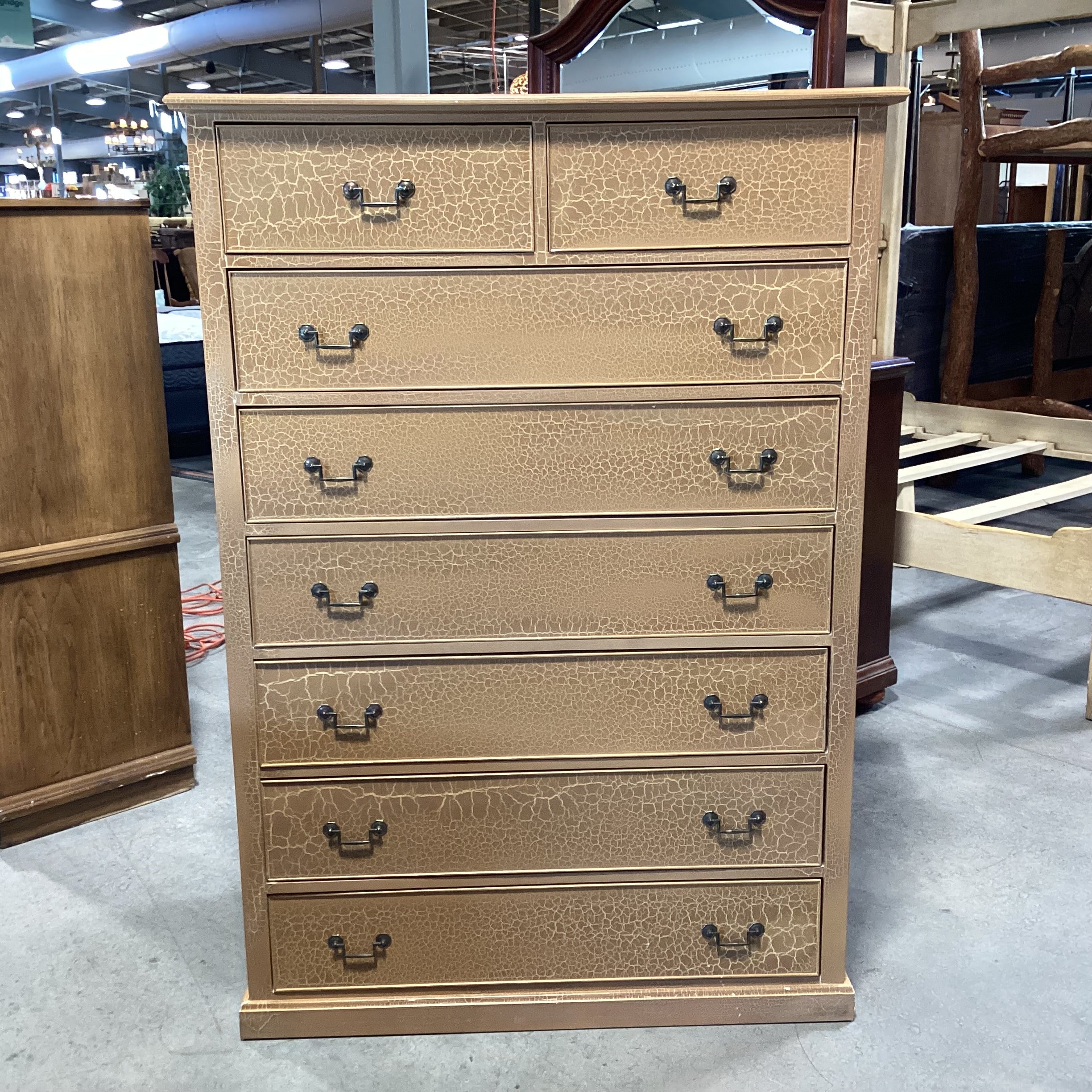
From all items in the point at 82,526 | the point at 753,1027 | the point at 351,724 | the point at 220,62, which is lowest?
the point at 753,1027

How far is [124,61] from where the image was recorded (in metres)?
11.3

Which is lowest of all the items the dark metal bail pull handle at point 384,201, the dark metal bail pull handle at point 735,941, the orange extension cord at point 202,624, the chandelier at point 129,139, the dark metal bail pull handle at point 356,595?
the orange extension cord at point 202,624

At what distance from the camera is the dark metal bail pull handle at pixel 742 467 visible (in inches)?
56.8

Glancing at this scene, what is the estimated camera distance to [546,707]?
5.02 ft

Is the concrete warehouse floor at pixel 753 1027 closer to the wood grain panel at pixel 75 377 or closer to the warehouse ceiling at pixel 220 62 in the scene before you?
the wood grain panel at pixel 75 377

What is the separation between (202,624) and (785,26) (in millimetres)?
2518

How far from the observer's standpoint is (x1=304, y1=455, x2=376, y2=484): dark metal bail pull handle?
4.66 ft

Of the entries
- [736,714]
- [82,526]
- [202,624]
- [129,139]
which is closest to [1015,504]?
[736,714]

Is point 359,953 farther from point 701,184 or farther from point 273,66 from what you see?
point 273,66

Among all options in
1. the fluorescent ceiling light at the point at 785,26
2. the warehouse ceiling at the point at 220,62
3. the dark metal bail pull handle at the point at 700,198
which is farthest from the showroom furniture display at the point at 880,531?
the warehouse ceiling at the point at 220,62

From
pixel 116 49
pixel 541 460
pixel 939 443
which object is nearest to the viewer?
pixel 541 460

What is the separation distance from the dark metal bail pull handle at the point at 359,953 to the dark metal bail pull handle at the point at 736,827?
501 mm

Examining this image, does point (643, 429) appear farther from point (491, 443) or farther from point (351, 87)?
point (351, 87)

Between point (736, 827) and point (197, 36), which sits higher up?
point (197, 36)
